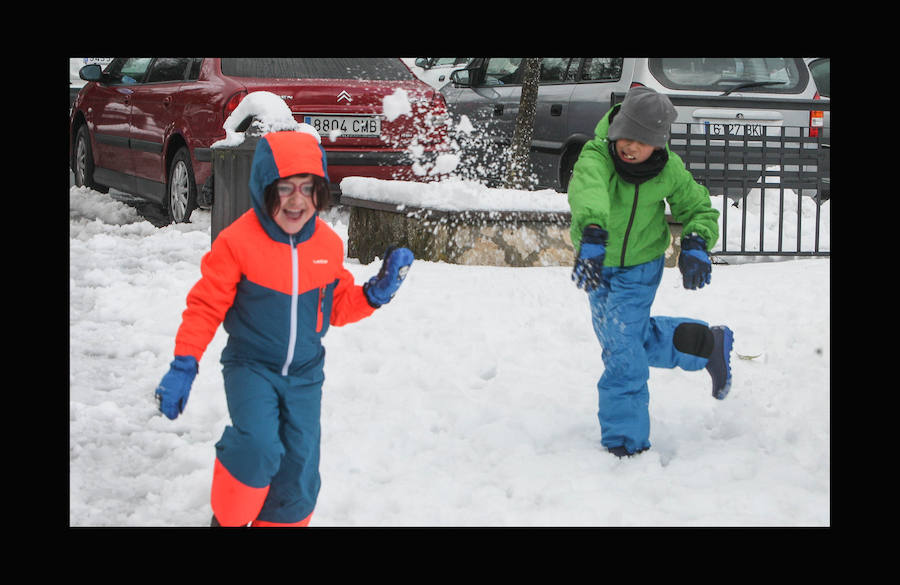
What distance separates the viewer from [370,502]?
374cm

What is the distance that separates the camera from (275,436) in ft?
10.2

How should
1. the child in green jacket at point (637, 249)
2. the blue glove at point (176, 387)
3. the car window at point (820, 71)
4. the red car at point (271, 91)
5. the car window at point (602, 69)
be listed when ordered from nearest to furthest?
1. the blue glove at point (176, 387)
2. the child in green jacket at point (637, 249)
3. the red car at point (271, 91)
4. the car window at point (602, 69)
5. the car window at point (820, 71)

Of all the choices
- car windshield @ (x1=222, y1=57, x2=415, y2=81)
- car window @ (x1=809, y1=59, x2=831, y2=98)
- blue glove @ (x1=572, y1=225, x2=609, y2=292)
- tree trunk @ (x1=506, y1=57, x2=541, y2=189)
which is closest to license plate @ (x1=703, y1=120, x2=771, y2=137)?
tree trunk @ (x1=506, y1=57, x2=541, y2=189)

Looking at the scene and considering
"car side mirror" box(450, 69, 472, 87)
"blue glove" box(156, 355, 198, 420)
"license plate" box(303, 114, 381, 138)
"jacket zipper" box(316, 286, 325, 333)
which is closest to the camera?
"blue glove" box(156, 355, 198, 420)

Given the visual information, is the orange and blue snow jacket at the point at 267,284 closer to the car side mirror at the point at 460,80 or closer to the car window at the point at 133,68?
the car window at the point at 133,68

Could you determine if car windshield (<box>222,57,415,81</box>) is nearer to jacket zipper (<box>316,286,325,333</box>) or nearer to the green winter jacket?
the green winter jacket

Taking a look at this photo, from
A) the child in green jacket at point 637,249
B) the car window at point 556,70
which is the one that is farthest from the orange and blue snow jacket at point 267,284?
the car window at point 556,70

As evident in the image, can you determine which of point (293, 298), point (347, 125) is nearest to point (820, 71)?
point (347, 125)

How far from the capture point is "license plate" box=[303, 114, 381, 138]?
8.07 meters

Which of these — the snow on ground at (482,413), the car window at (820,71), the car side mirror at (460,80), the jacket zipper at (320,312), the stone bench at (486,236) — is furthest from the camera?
the car window at (820,71)

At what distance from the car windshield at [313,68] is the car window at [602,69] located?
1.60 meters

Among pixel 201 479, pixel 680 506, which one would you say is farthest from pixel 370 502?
pixel 680 506

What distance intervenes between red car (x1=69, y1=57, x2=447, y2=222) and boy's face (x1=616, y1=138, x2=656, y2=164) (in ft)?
14.1

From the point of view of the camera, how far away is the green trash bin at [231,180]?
244 inches
